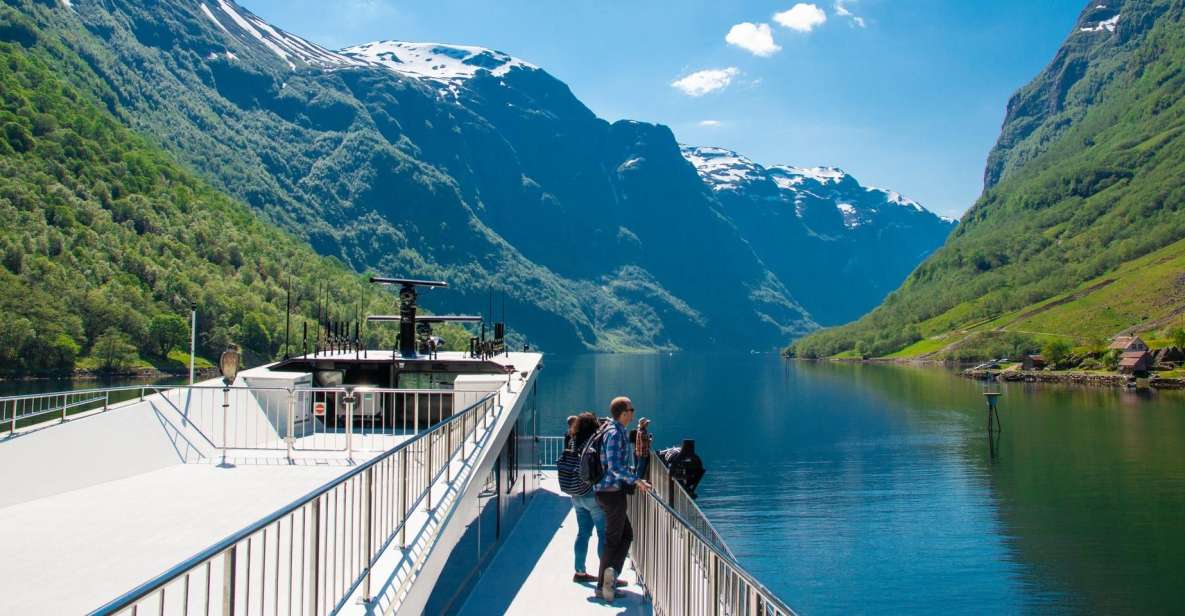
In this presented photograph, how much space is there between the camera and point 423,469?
9164 millimetres

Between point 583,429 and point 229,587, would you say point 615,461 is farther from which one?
point 229,587

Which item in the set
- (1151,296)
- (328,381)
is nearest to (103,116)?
(328,381)

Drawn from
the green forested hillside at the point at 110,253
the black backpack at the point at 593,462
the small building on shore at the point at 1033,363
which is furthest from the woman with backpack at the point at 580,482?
the small building on shore at the point at 1033,363

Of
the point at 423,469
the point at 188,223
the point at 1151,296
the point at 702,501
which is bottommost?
the point at 702,501

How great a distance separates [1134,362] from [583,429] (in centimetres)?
11502

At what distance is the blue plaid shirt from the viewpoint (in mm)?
9148

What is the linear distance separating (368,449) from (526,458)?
347 cm

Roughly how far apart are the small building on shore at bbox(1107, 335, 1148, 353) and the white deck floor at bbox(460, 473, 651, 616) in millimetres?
118064

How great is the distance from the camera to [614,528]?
9.48 m

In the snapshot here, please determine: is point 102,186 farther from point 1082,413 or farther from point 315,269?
point 1082,413

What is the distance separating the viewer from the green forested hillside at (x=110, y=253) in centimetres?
9450

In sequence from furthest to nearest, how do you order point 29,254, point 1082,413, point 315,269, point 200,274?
1. point 315,269
2. point 200,274
3. point 29,254
4. point 1082,413

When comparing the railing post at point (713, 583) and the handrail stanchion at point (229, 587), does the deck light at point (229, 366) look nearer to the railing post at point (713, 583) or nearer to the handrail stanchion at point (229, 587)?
the railing post at point (713, 583)

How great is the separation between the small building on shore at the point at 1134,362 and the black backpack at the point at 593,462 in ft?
375
